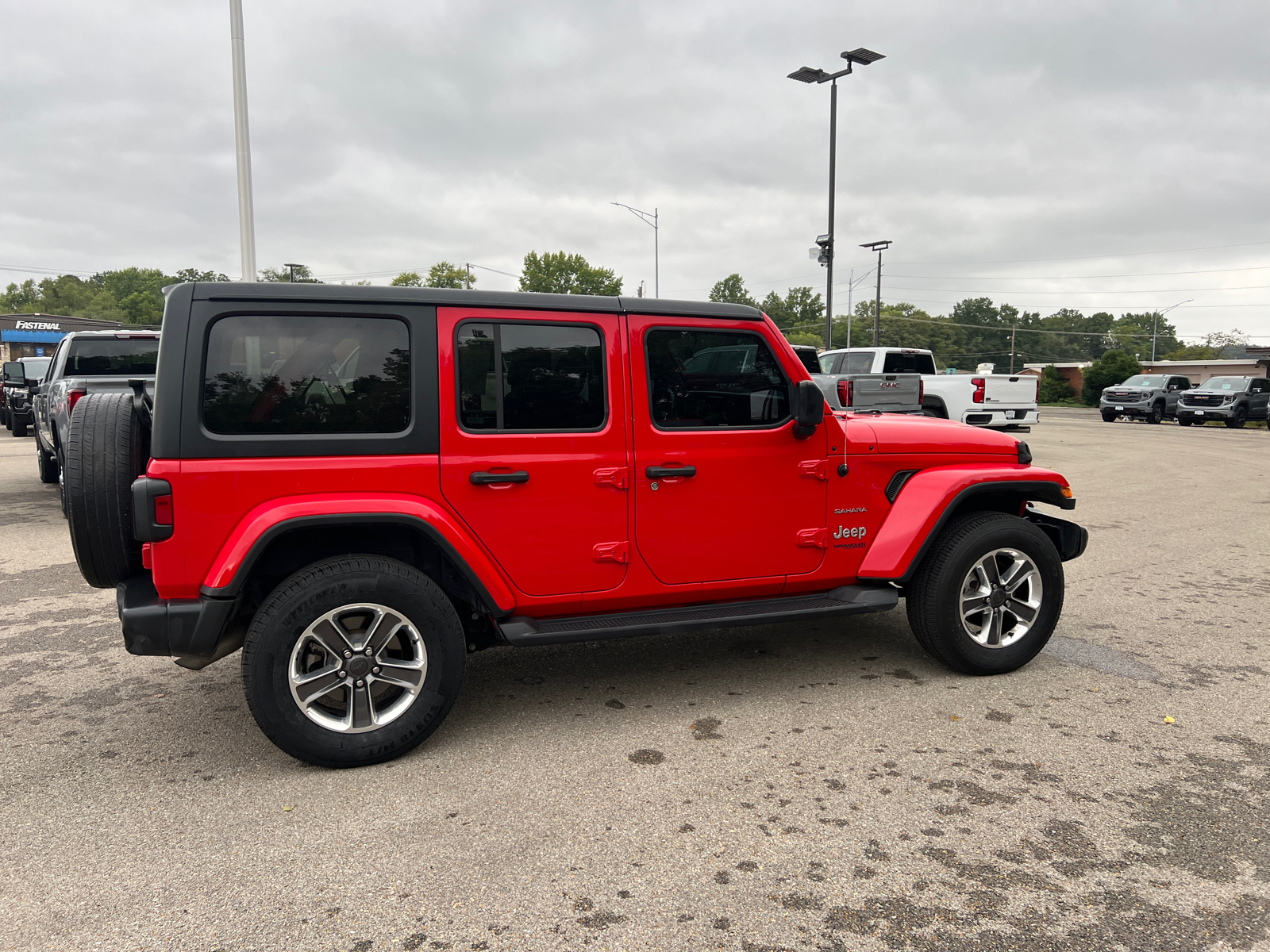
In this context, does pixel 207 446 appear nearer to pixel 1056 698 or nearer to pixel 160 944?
pixel 160 944

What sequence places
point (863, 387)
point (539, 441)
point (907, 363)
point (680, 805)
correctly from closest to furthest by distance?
point (680, 805), point (539, 441), point (863, 387), point (907, 363)

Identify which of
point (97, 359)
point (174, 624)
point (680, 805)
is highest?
point (97, 359)

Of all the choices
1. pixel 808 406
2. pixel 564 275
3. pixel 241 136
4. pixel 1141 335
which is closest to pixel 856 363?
pixel 241 136

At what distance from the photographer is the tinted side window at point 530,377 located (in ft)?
11.5

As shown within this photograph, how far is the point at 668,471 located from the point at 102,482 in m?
2.23

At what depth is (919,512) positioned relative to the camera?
417 cm

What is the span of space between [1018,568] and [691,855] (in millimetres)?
2481

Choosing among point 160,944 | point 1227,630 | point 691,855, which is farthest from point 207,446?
point 1227,630

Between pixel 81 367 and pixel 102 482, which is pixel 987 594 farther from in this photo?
pixel 81 367

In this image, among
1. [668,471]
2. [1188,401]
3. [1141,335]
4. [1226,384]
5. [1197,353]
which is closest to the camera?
[668,471]

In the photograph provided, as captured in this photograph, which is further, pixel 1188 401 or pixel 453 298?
pixel 1188 401

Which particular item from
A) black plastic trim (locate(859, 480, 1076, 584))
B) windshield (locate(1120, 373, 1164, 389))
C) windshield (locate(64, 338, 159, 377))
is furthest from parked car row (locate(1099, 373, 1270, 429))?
windshield (locate(64, 338, 159, 377))

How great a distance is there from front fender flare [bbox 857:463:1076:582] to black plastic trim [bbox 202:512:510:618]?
1868 millimetres

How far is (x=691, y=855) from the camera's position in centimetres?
276
